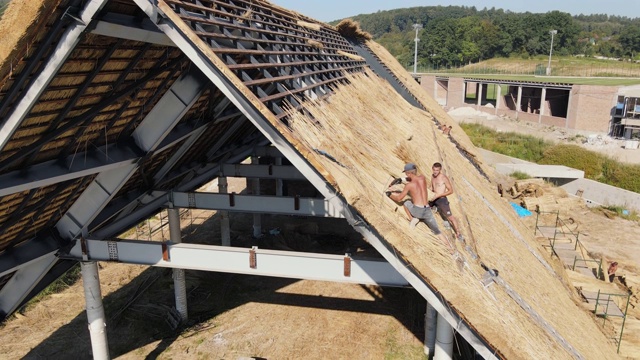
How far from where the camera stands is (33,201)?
7.91 metres

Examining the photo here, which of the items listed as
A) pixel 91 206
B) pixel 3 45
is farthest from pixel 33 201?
pixel 3 45

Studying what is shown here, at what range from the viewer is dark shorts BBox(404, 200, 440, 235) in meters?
6.74

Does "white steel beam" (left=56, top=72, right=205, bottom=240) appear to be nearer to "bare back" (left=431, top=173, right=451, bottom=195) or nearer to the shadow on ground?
"bare back" (left=431, top=173, right=451, bottom=195)

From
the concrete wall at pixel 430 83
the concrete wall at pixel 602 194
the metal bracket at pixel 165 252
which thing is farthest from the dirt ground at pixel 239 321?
the concrete wall at pixel 430 83

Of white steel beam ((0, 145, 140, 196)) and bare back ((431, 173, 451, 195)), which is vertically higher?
white steel beam ((0, 145, 140, 196))

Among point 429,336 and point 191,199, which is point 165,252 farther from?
point 429,336

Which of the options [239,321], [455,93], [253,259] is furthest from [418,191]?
[455,93]

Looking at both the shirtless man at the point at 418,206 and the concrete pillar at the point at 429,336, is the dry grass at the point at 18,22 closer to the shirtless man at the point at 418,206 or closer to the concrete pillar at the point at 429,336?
the shirtless man at the point at 418,206

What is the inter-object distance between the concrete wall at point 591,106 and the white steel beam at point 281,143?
39.7m

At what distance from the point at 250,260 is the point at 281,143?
3781 mm

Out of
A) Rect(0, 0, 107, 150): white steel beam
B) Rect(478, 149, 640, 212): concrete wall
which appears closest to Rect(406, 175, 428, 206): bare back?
Rect(0, 0, 107, 150): white steel beam

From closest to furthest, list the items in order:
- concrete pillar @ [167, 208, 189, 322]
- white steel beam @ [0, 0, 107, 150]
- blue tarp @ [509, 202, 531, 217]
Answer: white steel beam @ [0, 0, 107, 150], concrete pillar @ [167, 208, 189, 322], blue tarp @ [509, 202, 531, 217]

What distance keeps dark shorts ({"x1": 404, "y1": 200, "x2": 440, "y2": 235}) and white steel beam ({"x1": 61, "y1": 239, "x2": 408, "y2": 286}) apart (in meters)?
1.45

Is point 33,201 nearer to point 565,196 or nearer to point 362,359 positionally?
point 362,359
